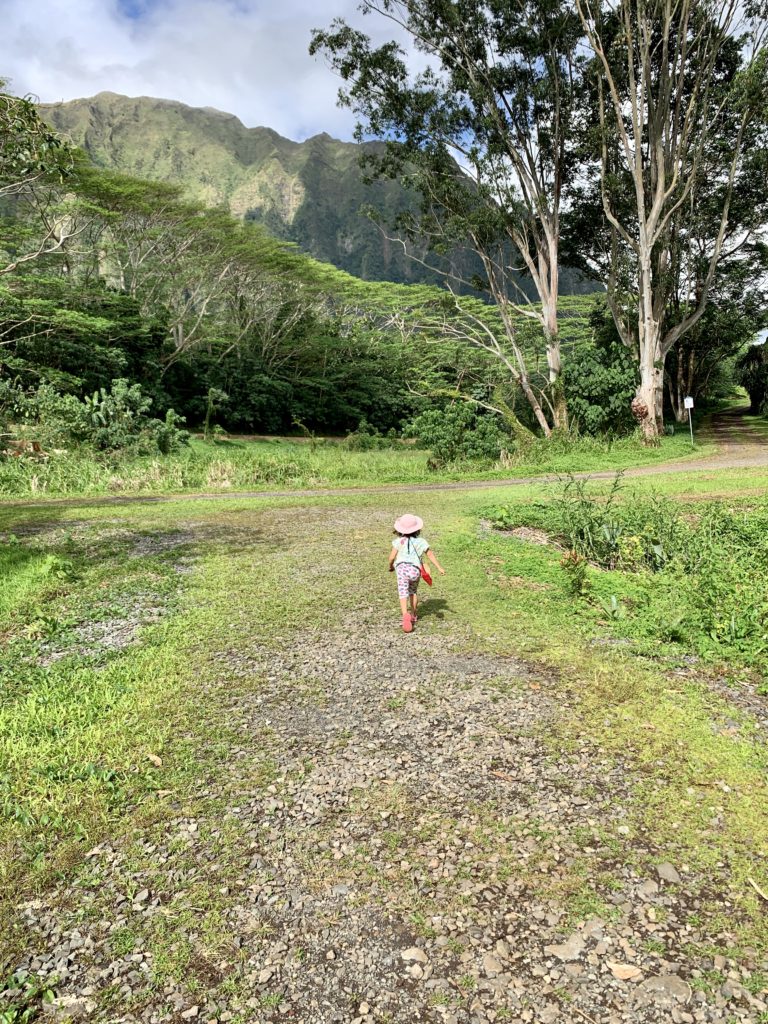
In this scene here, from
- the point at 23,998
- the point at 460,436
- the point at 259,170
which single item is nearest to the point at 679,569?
the point at 23,998

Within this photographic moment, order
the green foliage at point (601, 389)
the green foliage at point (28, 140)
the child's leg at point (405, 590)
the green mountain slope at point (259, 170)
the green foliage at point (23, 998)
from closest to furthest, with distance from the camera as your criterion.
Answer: the green foliage at point (23, 998) < the green foliage at point (28, 140) < the child's leg at point (405, 590) < the green foliage at point (601, 389) < the green mountain slope at point (259, 170)

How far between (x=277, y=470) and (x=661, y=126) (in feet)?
54.9

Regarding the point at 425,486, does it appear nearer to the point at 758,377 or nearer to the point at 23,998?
the point at 23,998

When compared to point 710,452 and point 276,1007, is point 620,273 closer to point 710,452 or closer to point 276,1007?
point 710,452

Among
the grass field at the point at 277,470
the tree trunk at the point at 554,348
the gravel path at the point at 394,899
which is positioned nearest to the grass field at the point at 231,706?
the gravel path at the point at 394,899

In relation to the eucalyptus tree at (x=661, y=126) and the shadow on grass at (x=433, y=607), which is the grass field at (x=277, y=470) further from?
the shadow on grass at (x=433, y=607)

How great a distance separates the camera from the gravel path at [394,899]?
7.04ft

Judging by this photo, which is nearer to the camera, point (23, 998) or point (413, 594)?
point (23, 998)

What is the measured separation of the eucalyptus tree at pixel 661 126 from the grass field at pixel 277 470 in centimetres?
262

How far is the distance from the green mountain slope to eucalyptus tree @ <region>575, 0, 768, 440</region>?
10875 centimetres

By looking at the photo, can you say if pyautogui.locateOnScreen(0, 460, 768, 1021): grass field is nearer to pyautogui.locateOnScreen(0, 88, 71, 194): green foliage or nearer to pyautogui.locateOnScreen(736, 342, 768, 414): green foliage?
pyautogui.locateOnScreen(0, 88, 71, 194): green foliage

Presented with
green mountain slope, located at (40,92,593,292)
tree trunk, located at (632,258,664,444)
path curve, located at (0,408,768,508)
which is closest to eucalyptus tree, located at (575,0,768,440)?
tree trunk, located at (632,258,664,444)

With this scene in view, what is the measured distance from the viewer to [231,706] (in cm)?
423

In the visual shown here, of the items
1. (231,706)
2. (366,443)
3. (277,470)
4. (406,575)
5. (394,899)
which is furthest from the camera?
(366,443)
